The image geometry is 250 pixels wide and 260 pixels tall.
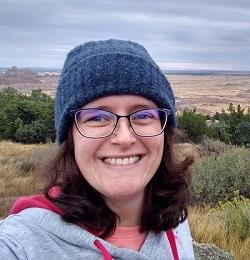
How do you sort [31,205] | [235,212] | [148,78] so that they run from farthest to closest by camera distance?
Result: [235,212], [148,78], [31,205]

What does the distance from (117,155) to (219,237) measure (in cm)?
379

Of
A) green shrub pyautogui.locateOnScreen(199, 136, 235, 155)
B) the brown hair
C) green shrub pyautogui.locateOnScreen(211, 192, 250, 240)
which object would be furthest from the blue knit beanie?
green shrub pyautogui.locateOnScreen(199, 136, 235, 155)

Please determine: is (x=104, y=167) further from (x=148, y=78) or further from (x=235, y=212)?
(x=235, y=212)

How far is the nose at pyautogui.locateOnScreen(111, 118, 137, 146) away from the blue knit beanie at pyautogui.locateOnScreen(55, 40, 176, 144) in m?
0.10

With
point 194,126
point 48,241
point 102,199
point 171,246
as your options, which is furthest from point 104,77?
point 194,126

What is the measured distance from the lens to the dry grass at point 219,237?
4828mm

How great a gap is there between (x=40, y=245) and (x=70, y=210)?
161mm

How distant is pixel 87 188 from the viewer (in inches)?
69.6

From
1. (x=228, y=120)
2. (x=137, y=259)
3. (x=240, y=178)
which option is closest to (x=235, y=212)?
(x=240, y=178)

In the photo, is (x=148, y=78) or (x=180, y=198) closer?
(x=148, y=78)

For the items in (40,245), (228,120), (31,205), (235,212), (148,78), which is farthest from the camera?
(228,120)

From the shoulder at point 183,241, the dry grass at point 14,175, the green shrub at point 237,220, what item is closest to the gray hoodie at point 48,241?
the shoulder at point 183,241

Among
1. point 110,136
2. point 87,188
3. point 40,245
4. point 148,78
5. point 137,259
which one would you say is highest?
point 148,78

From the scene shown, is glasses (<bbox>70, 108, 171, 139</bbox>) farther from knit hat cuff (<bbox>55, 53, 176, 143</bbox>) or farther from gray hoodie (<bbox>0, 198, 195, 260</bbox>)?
gray hoodie (<bbox>0, 198, 195, 260</bbox>)
